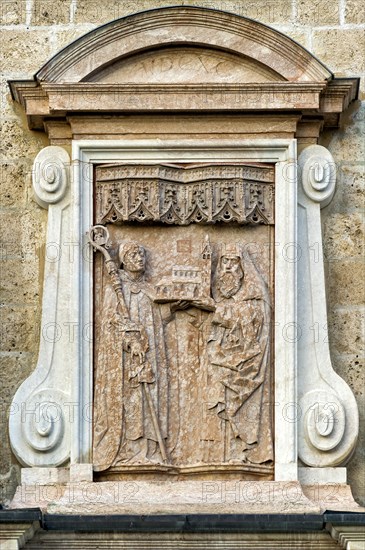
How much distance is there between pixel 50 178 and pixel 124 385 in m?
1.15

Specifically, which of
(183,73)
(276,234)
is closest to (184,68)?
(183,73)

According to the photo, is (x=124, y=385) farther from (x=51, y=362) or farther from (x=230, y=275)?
(x=230, y=275)

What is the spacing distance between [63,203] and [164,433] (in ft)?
4.27

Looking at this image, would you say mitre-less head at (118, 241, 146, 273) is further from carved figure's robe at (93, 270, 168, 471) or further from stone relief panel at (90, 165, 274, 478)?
carved figure's robe at (93, 270, 168, 471)

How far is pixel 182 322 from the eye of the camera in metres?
12.0

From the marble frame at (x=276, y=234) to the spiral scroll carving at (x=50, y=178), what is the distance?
8cm

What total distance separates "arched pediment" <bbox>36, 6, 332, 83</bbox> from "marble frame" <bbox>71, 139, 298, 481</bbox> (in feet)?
1.21

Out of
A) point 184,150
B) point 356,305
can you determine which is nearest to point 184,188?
point 184,150

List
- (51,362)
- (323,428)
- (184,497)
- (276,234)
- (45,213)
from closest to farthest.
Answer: (184,497)
(323,428)
(51,362)
(276,234)
(45,213)

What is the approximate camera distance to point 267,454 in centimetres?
1184

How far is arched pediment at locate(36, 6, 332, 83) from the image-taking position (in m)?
12.1

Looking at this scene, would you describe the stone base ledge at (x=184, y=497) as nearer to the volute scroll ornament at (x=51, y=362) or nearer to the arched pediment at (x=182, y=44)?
the volute scroll ornament at (x=51, y=362)

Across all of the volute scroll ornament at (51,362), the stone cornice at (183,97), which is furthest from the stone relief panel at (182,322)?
the stone cornice at (183,97)

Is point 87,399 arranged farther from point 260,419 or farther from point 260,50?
point 260,50
